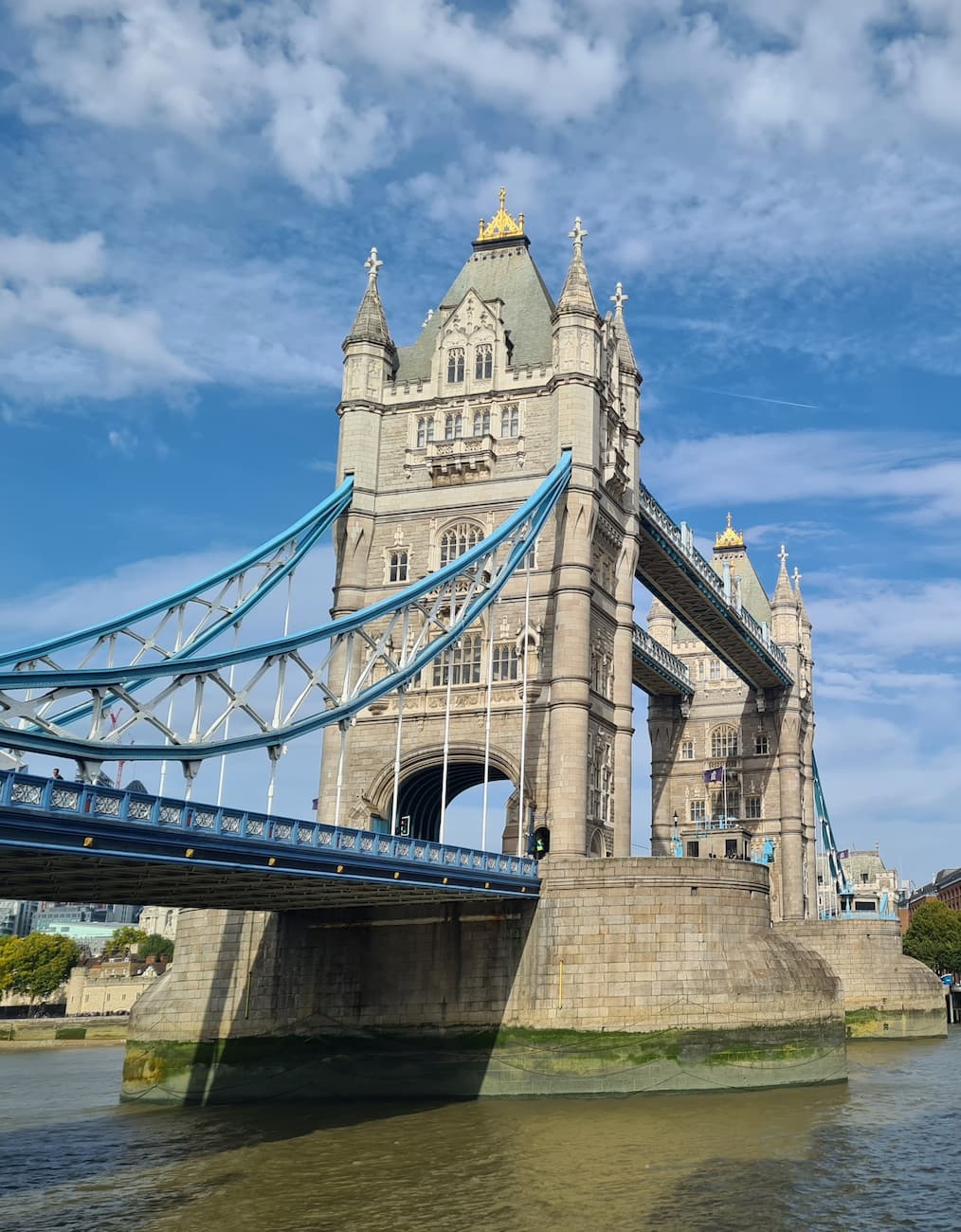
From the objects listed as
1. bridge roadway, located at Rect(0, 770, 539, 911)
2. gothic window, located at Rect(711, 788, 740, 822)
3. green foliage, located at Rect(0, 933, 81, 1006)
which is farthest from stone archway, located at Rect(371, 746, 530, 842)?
green foliage, located at Rect(0, 933, 81, 1006)

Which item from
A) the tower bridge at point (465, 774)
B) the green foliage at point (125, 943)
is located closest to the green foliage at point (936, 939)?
the tower bridge at point (465, 774)

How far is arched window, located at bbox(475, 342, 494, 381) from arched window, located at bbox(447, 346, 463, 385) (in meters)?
0.56

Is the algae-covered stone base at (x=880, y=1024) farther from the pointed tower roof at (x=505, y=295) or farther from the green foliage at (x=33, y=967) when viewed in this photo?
the green foliage at (x=33, y=967)

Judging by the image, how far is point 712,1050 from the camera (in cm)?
3688

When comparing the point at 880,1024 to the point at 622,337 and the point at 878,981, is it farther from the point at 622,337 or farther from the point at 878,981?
the point at 622,337

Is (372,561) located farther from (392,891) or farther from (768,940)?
(768,940)

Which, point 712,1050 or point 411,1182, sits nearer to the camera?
point 411,1182

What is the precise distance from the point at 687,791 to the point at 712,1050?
44.7m

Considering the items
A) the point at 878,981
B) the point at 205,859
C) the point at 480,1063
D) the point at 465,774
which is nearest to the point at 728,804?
the point at 878,981

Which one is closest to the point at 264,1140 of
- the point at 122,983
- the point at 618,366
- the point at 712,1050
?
the point at 712,1050

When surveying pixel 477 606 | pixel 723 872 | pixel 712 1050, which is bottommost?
pixel 712 1050

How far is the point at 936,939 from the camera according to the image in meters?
95.6

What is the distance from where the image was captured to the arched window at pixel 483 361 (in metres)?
49.1

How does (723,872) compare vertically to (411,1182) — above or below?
above
